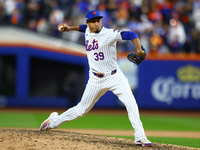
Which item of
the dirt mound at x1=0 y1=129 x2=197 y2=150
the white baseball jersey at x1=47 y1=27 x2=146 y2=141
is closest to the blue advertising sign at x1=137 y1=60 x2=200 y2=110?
the dirt mound at x1=0 y1=129 x2=197 y2=150

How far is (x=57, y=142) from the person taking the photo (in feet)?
18.0

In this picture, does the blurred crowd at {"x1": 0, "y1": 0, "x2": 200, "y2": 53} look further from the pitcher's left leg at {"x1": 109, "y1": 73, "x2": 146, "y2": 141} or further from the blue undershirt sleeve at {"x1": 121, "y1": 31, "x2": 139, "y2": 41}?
the blue undershirt sleeve at {"x1": 121, "y1": 31, "x2": 139, "y2": 41}

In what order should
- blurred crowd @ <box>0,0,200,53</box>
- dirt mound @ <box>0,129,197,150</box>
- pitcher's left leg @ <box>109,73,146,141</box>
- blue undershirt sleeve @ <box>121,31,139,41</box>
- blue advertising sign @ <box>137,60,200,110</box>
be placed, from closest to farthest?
dirt mound @ <box>0,129,197,150</box>
blue undershirt sleeve @ <box>121,31,139,41</box>
pitcher's left leg @ <box>109,73,146,141</box>
blurred crowd @ <box>0,0,200,53</box>
blue advertising sign @ <box>137,60,200,110</box>

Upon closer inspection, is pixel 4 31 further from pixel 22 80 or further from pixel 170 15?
pixel 170 15

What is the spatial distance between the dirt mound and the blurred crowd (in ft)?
28.9

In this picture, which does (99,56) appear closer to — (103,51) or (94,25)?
(103,51)

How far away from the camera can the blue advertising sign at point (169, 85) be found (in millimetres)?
14977

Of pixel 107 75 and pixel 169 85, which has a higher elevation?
pixel 169 85

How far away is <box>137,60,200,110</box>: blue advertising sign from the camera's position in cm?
→ 1498

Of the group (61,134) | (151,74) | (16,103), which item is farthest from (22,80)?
(61,134)

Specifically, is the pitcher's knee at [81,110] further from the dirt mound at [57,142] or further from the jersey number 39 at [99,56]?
the jersey number 39 at [99,56]

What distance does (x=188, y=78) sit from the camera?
15.1 meters

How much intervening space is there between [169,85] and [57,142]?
10.1 m

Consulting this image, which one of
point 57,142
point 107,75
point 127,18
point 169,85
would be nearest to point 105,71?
point 107,75
